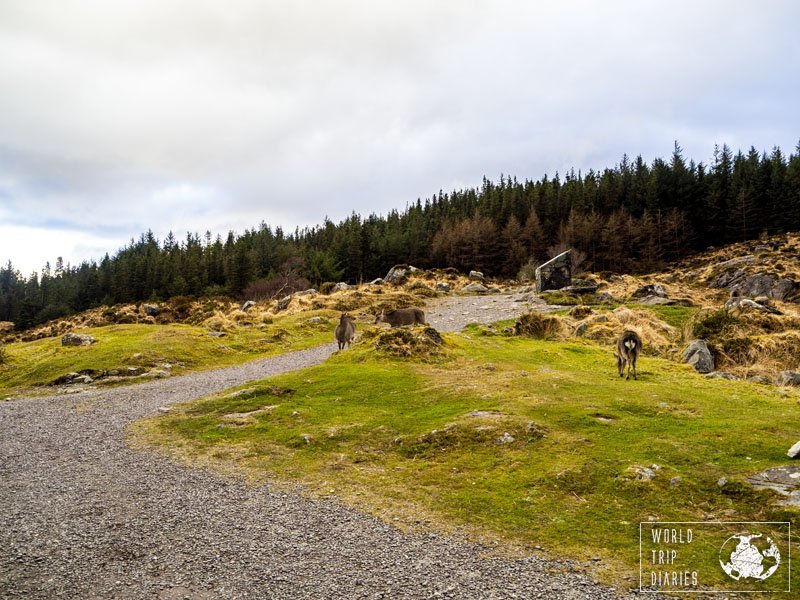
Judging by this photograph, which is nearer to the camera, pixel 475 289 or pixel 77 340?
pixel 77 340

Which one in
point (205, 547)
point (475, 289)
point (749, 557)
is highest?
point (475, 289)

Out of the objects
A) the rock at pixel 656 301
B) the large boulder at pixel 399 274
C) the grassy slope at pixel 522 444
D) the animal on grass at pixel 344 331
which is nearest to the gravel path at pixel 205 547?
the grassy slope at pixel 522 444

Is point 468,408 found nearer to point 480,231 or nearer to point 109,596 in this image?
point 109,596

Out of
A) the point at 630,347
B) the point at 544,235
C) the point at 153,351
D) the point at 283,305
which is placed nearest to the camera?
the point at 630,347

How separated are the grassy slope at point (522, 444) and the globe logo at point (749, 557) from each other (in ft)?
1.51

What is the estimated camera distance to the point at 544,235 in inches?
3538

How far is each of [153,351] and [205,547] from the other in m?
19.1

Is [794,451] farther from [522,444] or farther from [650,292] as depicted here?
[650,292]

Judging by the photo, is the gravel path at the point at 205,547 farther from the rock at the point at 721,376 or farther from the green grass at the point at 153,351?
the rock at the point at 721,376

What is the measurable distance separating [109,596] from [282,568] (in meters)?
1.81

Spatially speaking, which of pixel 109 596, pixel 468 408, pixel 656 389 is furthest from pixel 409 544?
pixel 656 389

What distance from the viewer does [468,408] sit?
1103 cm

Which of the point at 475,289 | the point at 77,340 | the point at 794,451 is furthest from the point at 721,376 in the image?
the point at 475,289

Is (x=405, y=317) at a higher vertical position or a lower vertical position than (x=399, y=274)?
lower
